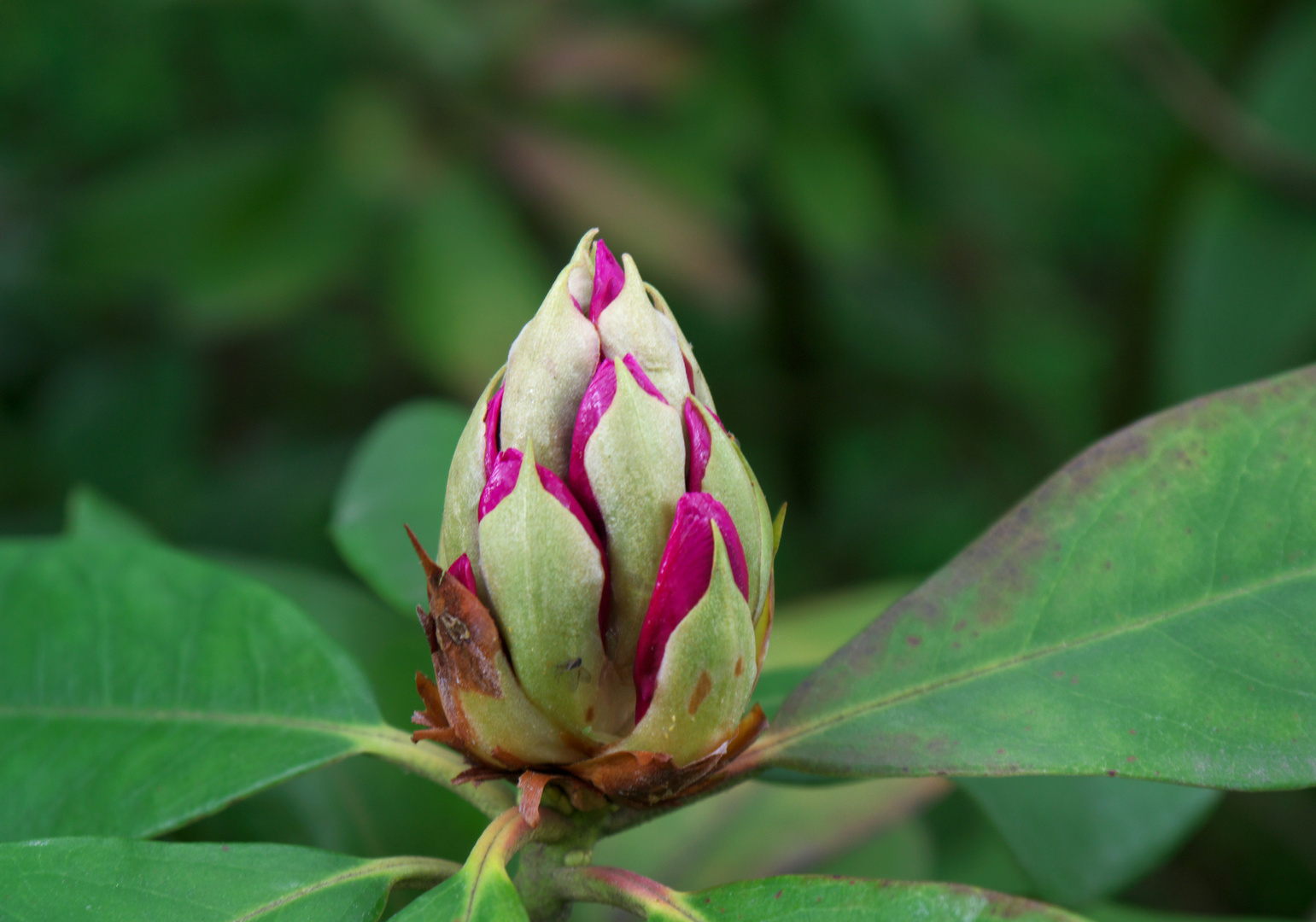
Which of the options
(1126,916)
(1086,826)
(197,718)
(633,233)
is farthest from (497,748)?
(633,233)

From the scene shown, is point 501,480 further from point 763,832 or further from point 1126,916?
point 1126,916

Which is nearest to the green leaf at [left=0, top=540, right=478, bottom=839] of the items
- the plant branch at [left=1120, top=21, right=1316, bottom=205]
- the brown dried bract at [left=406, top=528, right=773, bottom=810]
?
the brown dried bract at [left=406, top=528, right=773, bottom=810]

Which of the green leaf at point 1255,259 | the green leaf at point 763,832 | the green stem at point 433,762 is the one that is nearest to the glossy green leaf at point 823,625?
the green leaf at point 763,832

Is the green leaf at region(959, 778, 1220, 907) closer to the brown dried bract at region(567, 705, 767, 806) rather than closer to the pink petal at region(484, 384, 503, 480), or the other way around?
the brown dried bract at region(567, 705, 767, 806)

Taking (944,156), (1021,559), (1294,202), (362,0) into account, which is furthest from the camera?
(944,156)

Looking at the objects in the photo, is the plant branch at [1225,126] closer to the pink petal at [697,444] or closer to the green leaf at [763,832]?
the green leaf at [763,832]

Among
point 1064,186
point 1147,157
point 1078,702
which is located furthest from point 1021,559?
point 1147,157

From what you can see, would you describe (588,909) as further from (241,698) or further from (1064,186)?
(1064,186)
